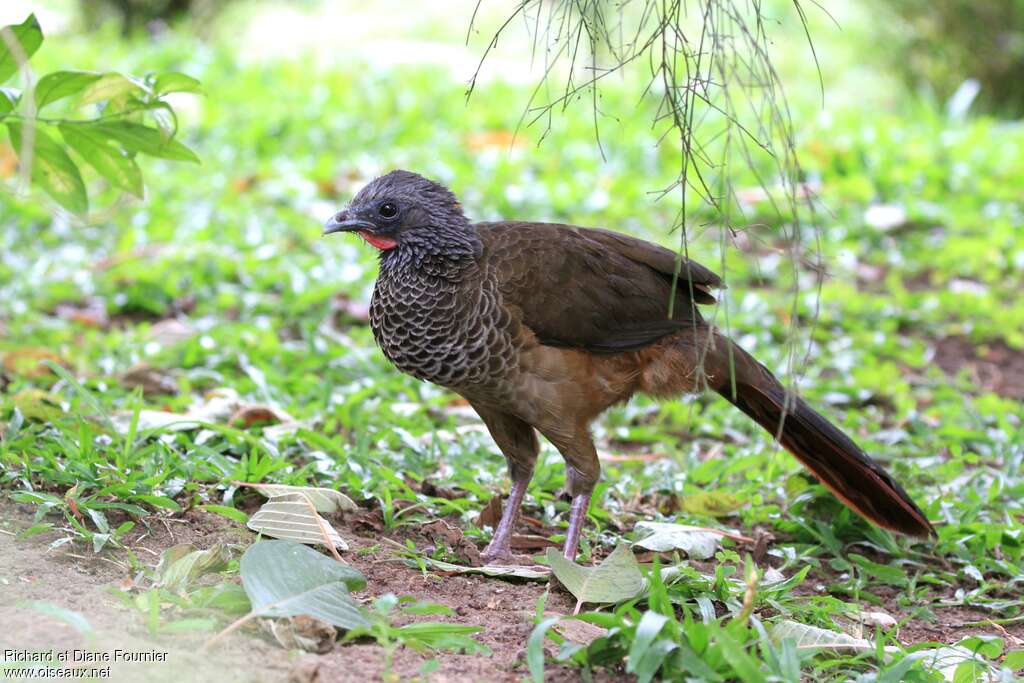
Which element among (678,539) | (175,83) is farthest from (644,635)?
(175,83)

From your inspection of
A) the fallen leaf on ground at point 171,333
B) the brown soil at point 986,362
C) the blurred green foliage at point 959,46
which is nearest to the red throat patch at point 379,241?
the fallen leaf on ground at point 171,333

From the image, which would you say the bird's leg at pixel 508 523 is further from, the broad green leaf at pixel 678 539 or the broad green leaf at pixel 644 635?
the broad green leaf at pixel 644 635

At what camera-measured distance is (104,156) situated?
403cm

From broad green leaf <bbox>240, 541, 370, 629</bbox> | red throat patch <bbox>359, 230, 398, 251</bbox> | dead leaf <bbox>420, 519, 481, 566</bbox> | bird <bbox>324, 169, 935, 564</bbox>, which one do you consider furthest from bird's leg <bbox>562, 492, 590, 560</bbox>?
red throat patch <bbox>359, 230, 398, 251</bbox>

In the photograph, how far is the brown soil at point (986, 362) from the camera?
19.8ft

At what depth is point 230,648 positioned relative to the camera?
8.88 feet

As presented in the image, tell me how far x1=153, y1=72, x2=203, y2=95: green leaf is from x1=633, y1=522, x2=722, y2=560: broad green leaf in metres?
2.14

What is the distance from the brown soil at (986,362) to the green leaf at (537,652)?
3954 millimetres

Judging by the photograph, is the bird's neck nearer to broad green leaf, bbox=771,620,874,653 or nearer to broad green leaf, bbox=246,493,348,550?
broad green leaf, bbox=246,493,348,550

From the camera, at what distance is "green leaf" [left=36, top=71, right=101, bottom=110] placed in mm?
3732

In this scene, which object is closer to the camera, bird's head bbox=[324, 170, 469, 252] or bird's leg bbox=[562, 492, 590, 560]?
bird's leg bbox=[562, 492, 590, 560]

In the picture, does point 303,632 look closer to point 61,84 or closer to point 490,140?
point 61,84

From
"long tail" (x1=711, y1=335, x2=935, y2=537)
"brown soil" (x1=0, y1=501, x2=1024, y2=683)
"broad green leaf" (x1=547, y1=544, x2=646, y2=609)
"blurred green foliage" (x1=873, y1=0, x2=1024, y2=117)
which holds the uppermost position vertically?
"blurred green foliage" (x1=873, y1=0, x2=1024, y2=117)

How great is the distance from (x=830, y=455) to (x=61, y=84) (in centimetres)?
291
